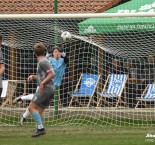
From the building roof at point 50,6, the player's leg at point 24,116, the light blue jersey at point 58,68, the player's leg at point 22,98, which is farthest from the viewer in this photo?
Result: the building roof at point 50,6

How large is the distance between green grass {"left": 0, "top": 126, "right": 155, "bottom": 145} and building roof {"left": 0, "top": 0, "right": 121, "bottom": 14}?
5.15 metres

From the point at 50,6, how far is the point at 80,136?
7058 mm

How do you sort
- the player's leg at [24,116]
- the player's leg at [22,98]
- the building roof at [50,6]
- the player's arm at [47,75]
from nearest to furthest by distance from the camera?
the player's arm at [47,75] → the player's leg at [24,116] → the player's leg at [22,98] → the building roof at [50,6]

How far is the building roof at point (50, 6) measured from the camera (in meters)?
19.5

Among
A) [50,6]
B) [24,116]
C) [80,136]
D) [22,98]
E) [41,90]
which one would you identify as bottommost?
[80,136]

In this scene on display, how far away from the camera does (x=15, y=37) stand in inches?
646

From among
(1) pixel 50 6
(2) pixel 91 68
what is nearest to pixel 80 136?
(2) pixel 91 68

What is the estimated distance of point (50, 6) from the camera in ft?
65.2

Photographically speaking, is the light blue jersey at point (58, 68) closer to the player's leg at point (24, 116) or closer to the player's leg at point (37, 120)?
the player's leg at point (24, 116)

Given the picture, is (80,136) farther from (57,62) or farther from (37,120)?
(57,62)

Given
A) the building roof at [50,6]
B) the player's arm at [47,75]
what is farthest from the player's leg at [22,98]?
the player's arm at [47,75]

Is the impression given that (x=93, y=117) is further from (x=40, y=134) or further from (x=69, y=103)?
(x=40, y=134)

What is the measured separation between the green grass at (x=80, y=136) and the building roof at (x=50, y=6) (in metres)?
5.15

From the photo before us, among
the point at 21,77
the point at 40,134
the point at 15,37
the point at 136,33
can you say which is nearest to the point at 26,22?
the point at 15,37
